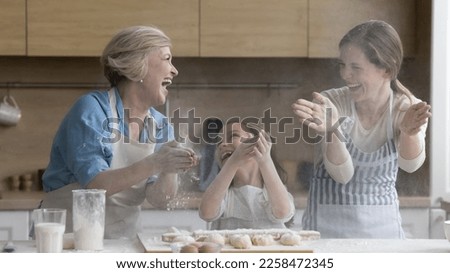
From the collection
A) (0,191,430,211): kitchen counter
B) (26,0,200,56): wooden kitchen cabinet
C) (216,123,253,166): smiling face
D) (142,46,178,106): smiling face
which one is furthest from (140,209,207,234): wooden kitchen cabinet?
(26,0,200,56): wooden kitchen cabinet

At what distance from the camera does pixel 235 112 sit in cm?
190

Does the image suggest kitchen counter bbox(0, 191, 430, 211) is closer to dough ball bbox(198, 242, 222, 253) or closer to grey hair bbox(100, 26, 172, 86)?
dough ball bbox(198, 242, 222, 253)

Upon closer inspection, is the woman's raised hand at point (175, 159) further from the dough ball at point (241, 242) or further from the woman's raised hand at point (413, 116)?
the woman's raised hand at point (413, 116)

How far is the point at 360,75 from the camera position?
6.29 feet

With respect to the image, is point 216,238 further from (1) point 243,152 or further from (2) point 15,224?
(2) point 15,224

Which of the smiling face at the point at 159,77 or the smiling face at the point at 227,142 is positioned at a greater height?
the smiling face at the point at 159,77

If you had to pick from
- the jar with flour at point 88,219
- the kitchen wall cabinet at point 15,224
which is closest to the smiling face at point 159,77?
the jar with flour at point 88,219

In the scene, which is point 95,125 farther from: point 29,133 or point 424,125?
point 424,125

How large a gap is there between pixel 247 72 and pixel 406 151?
37 centimetres

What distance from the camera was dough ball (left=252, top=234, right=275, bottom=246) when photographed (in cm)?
176

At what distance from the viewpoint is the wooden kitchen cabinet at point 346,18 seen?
1.90 m

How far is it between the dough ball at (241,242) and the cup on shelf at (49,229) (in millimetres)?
326

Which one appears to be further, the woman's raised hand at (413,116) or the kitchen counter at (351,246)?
the woman's raised hand at (413,116)

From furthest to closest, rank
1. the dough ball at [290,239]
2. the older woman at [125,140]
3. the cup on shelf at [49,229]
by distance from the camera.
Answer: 1. the older woman at [125,140]
2. the dough ball at [290,239]
3. the cup on shelf at [49,229]
